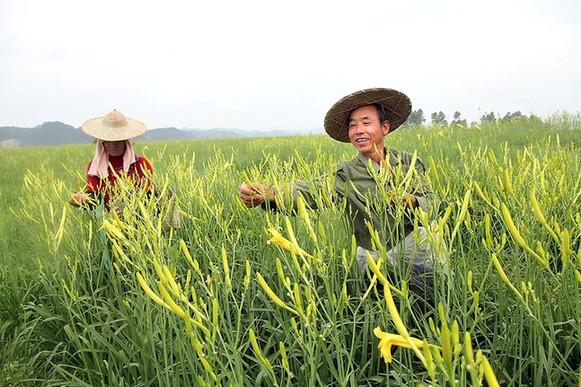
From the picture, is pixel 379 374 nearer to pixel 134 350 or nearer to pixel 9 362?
pixel 134 350

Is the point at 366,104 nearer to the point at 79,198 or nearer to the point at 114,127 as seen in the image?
the point at 79,198

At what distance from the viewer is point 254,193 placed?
6.22 feet

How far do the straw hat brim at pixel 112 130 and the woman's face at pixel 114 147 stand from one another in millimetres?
98

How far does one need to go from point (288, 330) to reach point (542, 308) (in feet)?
2.45

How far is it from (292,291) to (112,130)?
2.46 metres

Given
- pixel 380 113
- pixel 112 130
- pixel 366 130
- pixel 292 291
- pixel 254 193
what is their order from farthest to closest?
pixel 112 130
pixel 380 113
pixel 366 130
pixel 254 193
pixel 292 291

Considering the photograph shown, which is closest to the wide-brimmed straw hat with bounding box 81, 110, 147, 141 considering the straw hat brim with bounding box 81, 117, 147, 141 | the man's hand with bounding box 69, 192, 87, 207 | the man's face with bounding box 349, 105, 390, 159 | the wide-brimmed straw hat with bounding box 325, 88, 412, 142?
the straw hat brim with bounding box 81, 117, 147, 141

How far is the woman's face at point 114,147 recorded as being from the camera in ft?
9.99

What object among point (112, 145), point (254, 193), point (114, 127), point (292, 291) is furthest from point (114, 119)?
point (292, 291)

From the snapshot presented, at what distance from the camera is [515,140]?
593 centimetres

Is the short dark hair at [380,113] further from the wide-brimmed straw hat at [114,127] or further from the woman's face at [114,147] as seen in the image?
the woman's face at [114,147]

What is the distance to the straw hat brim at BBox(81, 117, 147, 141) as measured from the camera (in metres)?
2.92

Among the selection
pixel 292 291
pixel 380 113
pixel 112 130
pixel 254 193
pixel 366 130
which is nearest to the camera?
pixel 292 291

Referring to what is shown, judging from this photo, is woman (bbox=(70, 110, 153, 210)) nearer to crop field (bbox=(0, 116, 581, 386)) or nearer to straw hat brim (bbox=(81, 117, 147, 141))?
straw hat brim (bbox=(81, 117, 147, 141))
